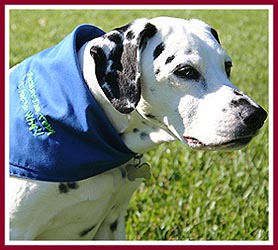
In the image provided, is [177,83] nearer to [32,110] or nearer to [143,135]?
[143,135]

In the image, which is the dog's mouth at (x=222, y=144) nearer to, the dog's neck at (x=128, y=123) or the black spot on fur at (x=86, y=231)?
the dog's neck at (x=128, y=123)

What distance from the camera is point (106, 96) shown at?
299 cm

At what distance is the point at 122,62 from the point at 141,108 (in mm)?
236

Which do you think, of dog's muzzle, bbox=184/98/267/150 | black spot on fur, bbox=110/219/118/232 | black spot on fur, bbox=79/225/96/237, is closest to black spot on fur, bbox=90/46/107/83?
dog's muzzle, bbox=184/98/267/150

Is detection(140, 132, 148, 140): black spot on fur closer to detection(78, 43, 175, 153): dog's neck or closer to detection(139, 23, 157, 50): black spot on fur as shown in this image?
detection(78, 43, 175, 153): dog's neck

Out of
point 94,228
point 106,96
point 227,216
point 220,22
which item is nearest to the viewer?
point 106,96

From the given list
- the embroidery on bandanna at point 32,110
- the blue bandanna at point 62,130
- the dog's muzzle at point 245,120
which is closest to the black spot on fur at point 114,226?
the blue bandanna at point 62,130

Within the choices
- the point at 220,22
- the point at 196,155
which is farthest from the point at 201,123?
the point at 220,22

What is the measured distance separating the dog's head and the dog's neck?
10 centimetres

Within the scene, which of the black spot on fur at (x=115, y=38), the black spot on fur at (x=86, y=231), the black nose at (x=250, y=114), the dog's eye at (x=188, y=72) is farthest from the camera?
the black spot on fur at (x=86, y=231)

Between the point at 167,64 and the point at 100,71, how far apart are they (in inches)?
12.7

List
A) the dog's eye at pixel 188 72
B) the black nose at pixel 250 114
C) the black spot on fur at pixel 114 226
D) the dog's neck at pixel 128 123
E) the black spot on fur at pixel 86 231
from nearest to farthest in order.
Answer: the black nose at pixel 250 114 < the dog's eye at pixel 188 72 < the dog's neck at pixel 128 123 < the black spot on fur at pixel 86 231 < the black spot on fur at pixel 114 226

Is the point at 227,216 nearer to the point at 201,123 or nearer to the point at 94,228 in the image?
the point at 94,228

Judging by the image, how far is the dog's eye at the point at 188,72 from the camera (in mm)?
2846
